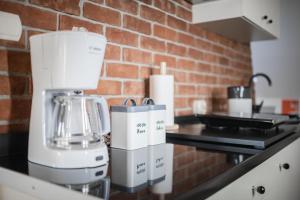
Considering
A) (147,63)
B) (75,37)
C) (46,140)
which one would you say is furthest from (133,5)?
(46,140)

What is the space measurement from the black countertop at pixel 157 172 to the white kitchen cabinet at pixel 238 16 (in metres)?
0.87

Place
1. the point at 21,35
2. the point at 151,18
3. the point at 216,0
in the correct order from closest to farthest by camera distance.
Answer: the point at 21,35
the point at 151,18
the point at 216,0

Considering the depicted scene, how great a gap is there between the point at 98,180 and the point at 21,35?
20.7 inches

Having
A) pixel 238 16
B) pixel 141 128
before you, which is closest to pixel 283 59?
pixel 238 16

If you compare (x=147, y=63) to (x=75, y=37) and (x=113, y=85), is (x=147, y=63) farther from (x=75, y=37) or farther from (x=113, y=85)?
(x=75, y=37)

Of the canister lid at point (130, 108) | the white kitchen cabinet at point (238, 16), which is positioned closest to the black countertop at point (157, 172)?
the canister lid at point (130, 108)

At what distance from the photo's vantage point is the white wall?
9.61 feet

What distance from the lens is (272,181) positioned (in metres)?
1.05

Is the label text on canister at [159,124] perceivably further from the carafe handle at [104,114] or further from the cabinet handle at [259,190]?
the cabinet handle at [259,190]

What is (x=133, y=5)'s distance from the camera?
4.12 feet

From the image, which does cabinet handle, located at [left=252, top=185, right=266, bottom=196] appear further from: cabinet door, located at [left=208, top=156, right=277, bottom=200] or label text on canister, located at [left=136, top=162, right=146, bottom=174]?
label text on canister, located at [left=136, top=162, right=146, bottom=174]

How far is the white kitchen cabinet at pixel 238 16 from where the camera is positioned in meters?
1.53

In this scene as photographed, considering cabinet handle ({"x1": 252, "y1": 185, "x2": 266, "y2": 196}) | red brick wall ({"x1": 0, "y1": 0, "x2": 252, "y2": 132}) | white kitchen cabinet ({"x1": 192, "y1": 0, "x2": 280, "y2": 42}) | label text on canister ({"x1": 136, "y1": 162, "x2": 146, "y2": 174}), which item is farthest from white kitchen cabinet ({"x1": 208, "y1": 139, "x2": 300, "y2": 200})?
white kitchen cabinet ({"x1": 192, "y1": 0, "x2": 280, "y2": 42})

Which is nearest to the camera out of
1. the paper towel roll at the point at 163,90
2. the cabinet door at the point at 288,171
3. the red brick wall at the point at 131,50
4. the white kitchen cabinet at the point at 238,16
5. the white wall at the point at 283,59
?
the red brick wall at the point at 131,50
